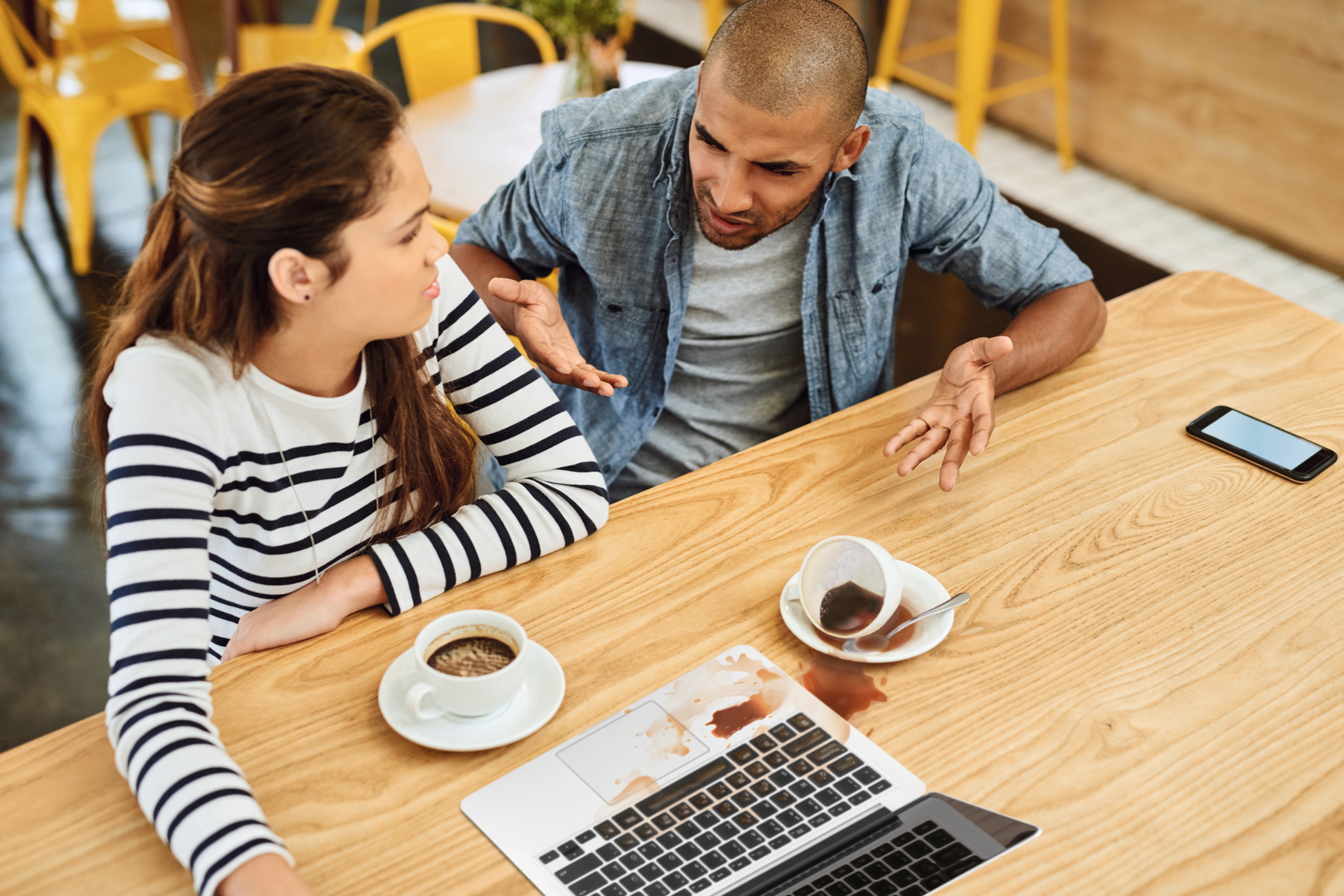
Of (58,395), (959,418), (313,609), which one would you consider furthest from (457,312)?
(58,395)

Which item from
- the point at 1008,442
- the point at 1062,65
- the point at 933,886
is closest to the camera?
the point at 933,886

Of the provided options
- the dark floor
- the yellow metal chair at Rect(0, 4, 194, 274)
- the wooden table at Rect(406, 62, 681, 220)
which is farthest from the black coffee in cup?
the yellow metal chair at Rect(0, 4, 194, 274)

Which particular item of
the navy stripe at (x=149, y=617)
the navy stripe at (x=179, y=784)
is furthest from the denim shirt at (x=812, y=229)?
the navy stripe at (x=179, y=784)

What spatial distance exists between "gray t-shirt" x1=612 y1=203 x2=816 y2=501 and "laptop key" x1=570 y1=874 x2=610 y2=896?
89cm

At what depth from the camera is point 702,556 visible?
1.21m

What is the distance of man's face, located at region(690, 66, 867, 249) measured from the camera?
4.49 ft

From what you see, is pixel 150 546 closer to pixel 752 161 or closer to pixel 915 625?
pixel 915 625

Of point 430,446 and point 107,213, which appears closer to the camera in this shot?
point 430,446

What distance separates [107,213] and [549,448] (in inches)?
128

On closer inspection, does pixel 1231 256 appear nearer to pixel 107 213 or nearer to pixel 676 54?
pixel 676 54

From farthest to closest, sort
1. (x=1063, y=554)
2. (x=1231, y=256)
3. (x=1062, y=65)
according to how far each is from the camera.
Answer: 1. (x=1062, y=65)
2. (x=1231, y=256)
3. (x=1063, y=554)

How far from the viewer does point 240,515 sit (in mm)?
1200

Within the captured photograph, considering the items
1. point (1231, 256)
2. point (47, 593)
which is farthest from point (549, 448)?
point (1231, 256)

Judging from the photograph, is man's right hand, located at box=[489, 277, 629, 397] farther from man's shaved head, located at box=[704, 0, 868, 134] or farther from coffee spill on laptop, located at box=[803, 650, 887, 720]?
coffee spill on laptop, located at box=[803, 650, 887, 720]
